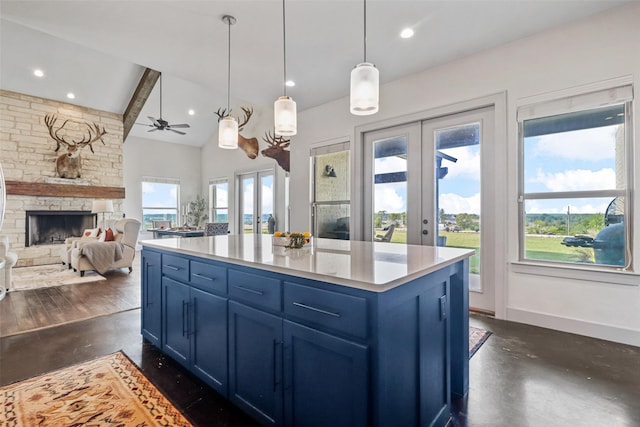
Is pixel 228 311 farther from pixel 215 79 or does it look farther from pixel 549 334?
pixel 215 79

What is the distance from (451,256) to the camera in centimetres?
169

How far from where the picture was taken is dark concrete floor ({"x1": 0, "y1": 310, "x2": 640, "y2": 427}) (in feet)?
5.47

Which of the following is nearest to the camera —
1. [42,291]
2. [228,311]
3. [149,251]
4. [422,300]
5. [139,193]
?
[422,300]

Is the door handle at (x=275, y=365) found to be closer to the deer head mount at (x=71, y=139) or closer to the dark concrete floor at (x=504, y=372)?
the dark concrete floor at (x=504, y=372)

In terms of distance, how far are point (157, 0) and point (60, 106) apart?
600cm

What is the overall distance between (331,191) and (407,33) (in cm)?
247

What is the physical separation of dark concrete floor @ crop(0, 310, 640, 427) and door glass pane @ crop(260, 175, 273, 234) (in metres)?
4.93

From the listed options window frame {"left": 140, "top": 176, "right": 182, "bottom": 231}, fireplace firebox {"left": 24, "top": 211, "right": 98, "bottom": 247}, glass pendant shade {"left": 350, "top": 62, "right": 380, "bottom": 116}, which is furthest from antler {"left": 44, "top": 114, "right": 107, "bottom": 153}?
glass pendant shade {"left": 350, "top": 62, "right": 380, "bottom": 116}

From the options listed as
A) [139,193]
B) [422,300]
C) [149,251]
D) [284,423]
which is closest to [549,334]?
[422,300]

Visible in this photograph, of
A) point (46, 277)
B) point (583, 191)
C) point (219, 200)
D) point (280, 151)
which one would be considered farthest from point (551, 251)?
point (219, 200)

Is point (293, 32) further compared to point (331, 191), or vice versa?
point (331, 191)

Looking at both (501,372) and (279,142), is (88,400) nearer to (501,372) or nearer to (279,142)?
(501,372)

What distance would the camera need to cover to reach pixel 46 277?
5.09m

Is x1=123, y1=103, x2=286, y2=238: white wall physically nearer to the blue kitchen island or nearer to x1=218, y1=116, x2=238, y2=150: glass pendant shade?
x1=218, y1=116, x2=238, y2=150: glass pendant shade
